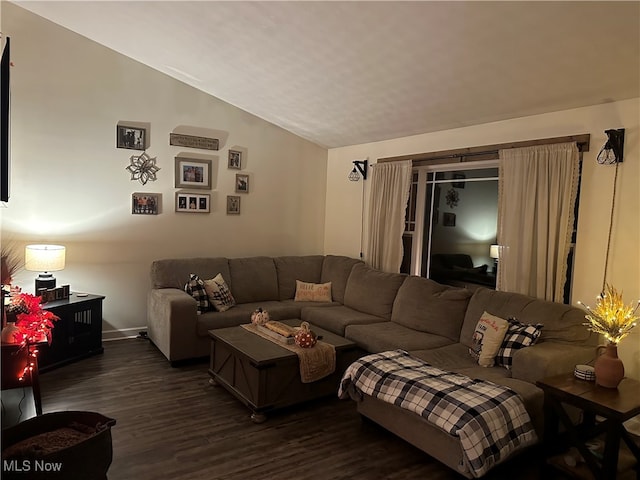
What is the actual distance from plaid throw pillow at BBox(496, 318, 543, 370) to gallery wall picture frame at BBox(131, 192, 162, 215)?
369 centimetres

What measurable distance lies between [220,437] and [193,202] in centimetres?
291

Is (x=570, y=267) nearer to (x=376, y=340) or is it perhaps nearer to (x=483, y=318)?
(x=483, y=318)

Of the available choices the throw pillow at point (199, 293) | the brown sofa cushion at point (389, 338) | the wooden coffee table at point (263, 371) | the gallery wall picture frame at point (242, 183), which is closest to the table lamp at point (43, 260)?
the throw pillow at point (199, 293)

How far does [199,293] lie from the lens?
4305 millimetres

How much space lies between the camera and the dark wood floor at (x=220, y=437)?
2.51 metres

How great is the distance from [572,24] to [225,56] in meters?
2.73

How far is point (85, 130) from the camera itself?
14.6 feet

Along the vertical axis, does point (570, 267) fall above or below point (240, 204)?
below

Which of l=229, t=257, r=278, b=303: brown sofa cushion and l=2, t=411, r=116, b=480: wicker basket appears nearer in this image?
l=2, t=411, r=116, b=480: wicker basket

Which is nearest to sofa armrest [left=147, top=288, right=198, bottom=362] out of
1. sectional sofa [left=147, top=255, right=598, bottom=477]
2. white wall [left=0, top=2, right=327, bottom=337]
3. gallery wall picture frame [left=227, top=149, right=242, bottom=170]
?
sectional sofa [left=147, top=255, right=598, bottom=477]

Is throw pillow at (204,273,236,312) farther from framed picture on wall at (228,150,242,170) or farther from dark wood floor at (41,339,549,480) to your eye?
framed picture on wall at (228,150,242,170)

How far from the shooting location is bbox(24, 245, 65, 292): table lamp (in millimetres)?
3838

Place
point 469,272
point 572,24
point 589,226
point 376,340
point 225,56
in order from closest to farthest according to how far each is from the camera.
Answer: point 572,24
point 589,226
point 376,340
point 225,56
point 469,272

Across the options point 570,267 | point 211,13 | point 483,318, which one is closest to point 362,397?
point 483,318
